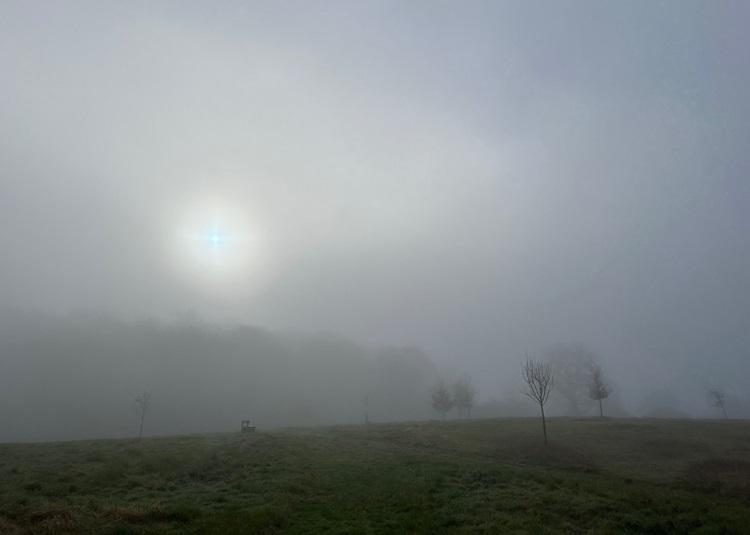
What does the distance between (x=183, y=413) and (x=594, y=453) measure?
5236 inches

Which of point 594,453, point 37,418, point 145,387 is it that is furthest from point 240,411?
point 594,453

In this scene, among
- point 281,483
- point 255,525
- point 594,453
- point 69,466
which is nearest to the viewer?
point 255,525

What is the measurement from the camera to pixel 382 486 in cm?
2308

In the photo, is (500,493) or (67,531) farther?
(500,493)

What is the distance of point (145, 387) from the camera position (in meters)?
146

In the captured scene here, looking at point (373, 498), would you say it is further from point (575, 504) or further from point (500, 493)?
point (575, 504)

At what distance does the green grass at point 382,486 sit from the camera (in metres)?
16.3

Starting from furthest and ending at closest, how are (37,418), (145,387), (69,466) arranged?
(145,387) → (37,418) → (69,466)

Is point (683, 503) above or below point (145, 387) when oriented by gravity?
below

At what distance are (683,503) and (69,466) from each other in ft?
126

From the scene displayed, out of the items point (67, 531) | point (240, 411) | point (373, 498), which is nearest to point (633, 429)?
point (373, 498)

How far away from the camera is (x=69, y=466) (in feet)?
93.2

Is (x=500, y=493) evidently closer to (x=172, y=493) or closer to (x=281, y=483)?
(x=281, y=483)

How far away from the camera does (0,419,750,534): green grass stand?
16.3m
